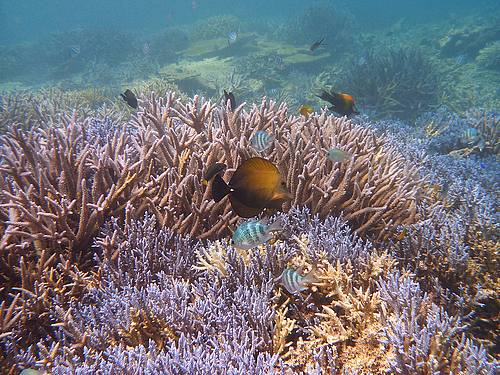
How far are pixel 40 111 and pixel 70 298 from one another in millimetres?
6617

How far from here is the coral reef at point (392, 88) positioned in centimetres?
956

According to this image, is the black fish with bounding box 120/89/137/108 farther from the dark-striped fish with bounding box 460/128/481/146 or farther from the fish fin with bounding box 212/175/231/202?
the dark-striped fish with bounding box 460/128/481/146

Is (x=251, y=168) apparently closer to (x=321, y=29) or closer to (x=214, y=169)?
(x=214, y=169)

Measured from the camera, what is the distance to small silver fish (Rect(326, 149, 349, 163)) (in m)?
2.68

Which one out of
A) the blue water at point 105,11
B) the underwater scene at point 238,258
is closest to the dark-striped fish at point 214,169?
the underwater scene at point 238,258

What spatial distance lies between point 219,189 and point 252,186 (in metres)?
0.18

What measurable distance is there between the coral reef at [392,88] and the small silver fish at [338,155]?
7791 mm

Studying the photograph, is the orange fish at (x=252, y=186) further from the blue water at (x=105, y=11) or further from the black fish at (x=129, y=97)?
the blue water at (x=105, y=11)

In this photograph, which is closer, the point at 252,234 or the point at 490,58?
the point at 252,234

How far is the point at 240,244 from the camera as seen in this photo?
182 centimetres

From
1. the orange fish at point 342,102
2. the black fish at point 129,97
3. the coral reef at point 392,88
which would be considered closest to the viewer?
the orange fish at point 342,102

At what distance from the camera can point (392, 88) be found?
9586mm

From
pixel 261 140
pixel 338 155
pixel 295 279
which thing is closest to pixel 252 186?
pixel 295 279

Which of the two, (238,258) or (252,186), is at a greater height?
(252,186)
